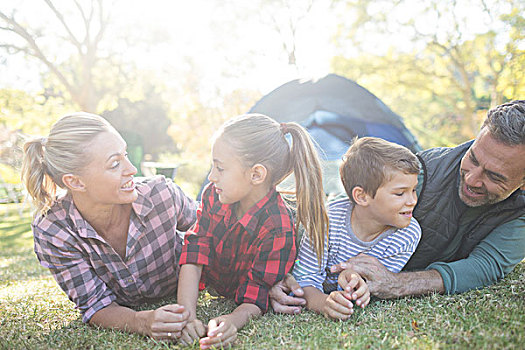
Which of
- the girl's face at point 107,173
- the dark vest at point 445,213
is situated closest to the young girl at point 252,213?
the girl's face at point 107,173

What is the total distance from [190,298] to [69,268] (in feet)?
2.13

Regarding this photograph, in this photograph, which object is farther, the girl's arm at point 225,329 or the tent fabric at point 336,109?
the tent fabric at point 336,109

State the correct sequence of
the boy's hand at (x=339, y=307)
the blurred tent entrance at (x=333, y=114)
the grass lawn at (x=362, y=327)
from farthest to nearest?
1. the blurred tent entrance at (x=333, y=114)
2. the boy's hand at (x=339, y=307)
3. the grass lawn at (x=362, y=327)

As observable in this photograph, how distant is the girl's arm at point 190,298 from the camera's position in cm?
187

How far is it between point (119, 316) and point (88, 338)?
17cm

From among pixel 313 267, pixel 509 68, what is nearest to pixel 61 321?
pixel 313 267

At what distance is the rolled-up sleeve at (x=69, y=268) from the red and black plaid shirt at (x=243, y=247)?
1.61ft

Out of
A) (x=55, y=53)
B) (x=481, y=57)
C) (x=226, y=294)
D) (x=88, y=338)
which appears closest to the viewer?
(x=88, y=338)

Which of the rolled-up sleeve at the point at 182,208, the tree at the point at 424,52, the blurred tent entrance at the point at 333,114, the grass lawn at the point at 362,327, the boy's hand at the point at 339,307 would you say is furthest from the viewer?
the tree at the point at 424,52

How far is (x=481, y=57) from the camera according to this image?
961 cm

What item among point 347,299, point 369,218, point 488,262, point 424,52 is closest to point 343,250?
point 369,218

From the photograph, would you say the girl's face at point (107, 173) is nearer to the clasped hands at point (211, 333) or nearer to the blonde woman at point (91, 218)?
the blonde woman at point (91, 218)

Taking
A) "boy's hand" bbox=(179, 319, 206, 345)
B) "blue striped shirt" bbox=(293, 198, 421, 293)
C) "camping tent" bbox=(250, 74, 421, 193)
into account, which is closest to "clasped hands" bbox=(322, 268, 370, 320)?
"blue striped shirt" bbox=(293, 198, 421, 293)

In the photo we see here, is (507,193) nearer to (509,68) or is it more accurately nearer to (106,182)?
(106,182)
